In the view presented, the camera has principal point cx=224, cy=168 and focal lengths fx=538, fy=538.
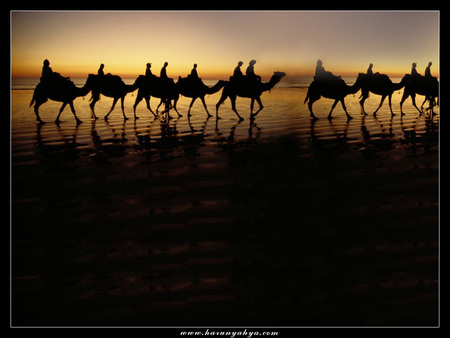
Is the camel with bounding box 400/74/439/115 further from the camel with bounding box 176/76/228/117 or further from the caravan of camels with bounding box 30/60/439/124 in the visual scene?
the camel with bounding box 176/76/228/117

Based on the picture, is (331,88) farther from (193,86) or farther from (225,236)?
(225,236)

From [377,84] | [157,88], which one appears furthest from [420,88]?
[157,88]

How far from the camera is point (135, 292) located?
16.8ft

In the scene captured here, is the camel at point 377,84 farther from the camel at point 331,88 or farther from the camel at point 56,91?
the camel at point 56,91

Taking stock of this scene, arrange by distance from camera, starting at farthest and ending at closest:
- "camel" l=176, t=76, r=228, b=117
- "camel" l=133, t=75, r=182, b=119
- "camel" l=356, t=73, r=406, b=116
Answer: "camel" l=176, t=76, r=228, b=117 < "camel" l=133, t=75, r=182, b=119 < "camel" l=356, t=73, r=406, b=116

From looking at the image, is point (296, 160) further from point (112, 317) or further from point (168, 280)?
point (112, 317)

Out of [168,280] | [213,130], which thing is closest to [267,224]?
[168,280]

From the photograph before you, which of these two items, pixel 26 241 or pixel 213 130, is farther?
pixel 213 130

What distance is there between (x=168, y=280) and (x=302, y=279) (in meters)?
1.33

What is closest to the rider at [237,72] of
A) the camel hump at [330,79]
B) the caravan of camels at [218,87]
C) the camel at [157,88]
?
the caravan of camels at [218,87]

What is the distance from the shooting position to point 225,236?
6039 millimetres

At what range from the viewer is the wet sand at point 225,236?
503cm

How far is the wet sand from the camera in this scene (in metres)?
5.03

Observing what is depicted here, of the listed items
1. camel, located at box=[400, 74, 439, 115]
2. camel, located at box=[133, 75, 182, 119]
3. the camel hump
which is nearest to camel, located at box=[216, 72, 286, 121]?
the camel hump
